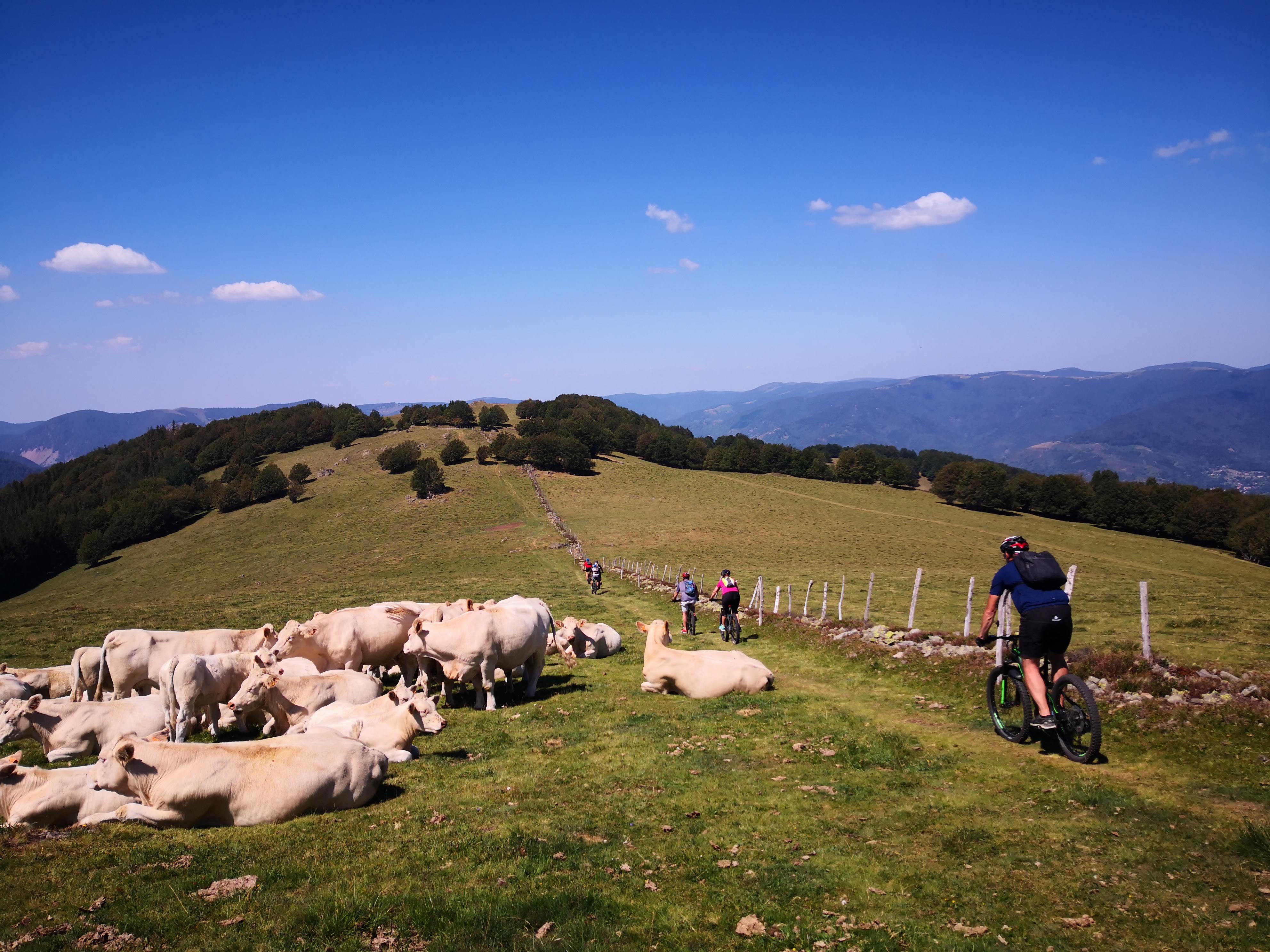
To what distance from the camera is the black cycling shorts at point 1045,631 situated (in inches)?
352

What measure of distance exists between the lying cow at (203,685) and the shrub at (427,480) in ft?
274

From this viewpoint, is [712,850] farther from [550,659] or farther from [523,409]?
[523,409]

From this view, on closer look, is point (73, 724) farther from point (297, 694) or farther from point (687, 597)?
point (687, 597)

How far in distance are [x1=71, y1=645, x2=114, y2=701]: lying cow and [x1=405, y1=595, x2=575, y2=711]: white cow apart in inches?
272

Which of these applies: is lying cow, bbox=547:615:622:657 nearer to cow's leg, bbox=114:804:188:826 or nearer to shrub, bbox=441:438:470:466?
cow's leg, bbox=114:804:188:826

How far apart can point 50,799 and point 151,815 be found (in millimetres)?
1271

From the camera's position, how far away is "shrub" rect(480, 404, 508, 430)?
135 m

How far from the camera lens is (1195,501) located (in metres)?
89.2

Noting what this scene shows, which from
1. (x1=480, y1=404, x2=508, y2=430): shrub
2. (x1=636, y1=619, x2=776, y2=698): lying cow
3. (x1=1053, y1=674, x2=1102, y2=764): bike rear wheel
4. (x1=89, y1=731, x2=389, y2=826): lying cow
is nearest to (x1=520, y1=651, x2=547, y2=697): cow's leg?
(x1=636, y1=619, x2=776, y2=698): lying cow

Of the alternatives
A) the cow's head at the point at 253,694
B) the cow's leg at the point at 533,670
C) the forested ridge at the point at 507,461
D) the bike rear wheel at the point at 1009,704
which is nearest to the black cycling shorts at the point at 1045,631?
the bike rear wheel at the point at 1009,704

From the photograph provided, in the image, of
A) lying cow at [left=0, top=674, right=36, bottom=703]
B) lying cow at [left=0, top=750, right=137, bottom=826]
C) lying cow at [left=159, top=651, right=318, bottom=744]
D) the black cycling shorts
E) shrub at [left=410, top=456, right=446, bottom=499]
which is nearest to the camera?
lying cow at [left=0, top=750, right=137, bottom=826]

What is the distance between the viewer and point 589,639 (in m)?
21.5

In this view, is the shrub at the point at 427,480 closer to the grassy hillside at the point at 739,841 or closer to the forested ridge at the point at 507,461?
the forested ridge at the point at 507,461

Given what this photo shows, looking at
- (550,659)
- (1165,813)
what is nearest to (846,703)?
(1165,813)
